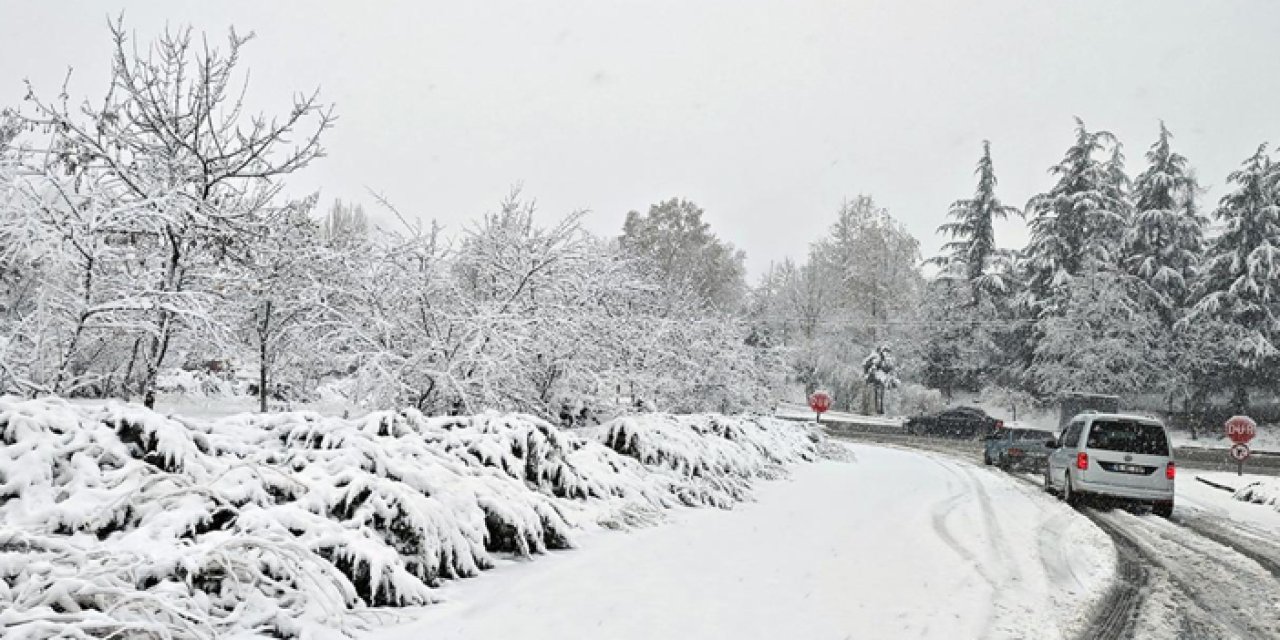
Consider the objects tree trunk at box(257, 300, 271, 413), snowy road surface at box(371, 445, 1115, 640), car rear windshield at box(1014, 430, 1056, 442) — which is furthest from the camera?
car rear windshield at box(1014, 430, 1056, 442)

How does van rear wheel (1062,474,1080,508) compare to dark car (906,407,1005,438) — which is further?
dark car (906,407,1005,438)

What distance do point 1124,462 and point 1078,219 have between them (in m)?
38.8

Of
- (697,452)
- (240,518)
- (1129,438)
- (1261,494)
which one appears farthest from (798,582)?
(1261,494)

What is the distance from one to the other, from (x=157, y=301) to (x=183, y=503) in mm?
3649

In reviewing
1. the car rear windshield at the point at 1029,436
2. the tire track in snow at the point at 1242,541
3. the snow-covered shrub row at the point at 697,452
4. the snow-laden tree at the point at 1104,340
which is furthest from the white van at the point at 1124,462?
the snow-laden tree at the point at 1104,340

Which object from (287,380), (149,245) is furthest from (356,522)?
(287,380)

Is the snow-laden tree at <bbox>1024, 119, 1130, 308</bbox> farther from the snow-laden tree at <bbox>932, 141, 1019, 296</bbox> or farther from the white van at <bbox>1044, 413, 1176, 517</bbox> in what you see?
the white van at <bbox>1044, 413, 1176, 517</bbox>

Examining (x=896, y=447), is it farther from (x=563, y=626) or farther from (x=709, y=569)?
(x=563, y=626)

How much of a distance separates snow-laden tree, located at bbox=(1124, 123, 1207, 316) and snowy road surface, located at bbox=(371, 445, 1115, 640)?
39.8 m

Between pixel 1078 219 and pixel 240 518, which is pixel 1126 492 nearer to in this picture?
pixel 240 518

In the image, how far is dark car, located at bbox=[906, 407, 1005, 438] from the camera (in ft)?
138

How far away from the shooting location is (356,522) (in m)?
5.88

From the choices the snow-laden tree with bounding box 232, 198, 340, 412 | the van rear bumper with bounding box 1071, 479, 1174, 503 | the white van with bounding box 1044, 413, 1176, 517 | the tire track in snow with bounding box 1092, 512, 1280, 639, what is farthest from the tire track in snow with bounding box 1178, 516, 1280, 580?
the snow-laden tree with bounding box 232, 198, 340, 412

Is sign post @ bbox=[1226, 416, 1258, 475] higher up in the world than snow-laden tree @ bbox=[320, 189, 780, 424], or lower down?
lower down
